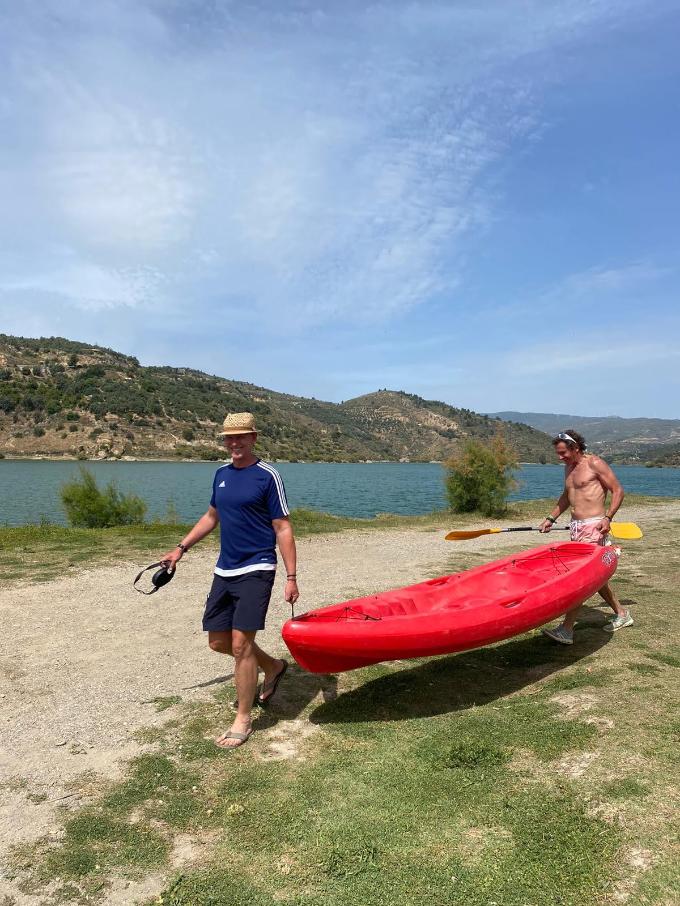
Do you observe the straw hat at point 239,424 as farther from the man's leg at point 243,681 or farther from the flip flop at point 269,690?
the flip flop at point 269,690

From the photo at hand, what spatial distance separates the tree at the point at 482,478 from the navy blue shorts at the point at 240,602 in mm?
17953

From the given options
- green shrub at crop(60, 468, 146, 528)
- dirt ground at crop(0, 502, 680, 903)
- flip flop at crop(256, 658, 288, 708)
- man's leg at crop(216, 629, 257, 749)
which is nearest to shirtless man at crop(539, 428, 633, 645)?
flip flop at crop(256, 658, 288, 708)

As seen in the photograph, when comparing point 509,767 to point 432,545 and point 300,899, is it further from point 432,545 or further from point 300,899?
point 432,545

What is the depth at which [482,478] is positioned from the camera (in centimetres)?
2167

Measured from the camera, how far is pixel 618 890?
2635 millimetres

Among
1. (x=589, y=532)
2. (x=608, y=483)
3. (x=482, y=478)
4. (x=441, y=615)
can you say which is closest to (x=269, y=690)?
(x=441, y=615)

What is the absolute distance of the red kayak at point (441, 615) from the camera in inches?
185

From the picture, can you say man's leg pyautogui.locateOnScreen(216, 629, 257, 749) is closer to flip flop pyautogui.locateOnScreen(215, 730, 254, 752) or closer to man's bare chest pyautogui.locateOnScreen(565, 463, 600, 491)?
flip flop pyautogui.locateOnScreen(215, 730, 254, 752)

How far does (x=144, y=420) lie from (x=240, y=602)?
92.0 metres

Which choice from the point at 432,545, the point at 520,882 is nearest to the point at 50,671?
the point at 520,882

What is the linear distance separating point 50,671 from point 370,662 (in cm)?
328

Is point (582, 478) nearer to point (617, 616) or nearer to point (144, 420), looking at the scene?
point (617, 616)

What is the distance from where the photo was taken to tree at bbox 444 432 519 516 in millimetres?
21672

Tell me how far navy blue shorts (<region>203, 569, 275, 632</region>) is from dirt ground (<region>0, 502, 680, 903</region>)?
91 cm
